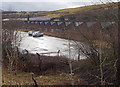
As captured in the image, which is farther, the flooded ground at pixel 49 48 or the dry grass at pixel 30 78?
the flooded ground at pixel 49 48

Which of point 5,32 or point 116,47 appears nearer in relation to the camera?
point 116,47

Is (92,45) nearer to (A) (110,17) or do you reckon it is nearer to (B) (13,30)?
(A) (110,17)

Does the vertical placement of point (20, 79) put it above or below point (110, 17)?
below

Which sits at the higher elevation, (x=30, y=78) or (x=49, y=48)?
(x=49, y=48)

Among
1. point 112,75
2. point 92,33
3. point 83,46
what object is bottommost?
point 112,75

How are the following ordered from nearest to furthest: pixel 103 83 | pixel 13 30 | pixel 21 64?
1. pixel 103 83
2. pixel 21 64
3. pixel 13 30

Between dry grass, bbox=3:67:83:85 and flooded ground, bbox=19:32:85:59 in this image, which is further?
flooded ground, bbox=19:32:85:59

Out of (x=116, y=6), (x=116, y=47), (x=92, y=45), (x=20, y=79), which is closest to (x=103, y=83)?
(x=116, y=47)

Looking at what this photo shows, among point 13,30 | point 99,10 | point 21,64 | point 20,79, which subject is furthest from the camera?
point 13,30

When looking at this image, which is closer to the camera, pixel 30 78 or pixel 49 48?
pixel 30 78

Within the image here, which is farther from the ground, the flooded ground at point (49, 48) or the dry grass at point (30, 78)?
the flooded ground at point (49, 48)

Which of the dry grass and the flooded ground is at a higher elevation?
the flooded ground
